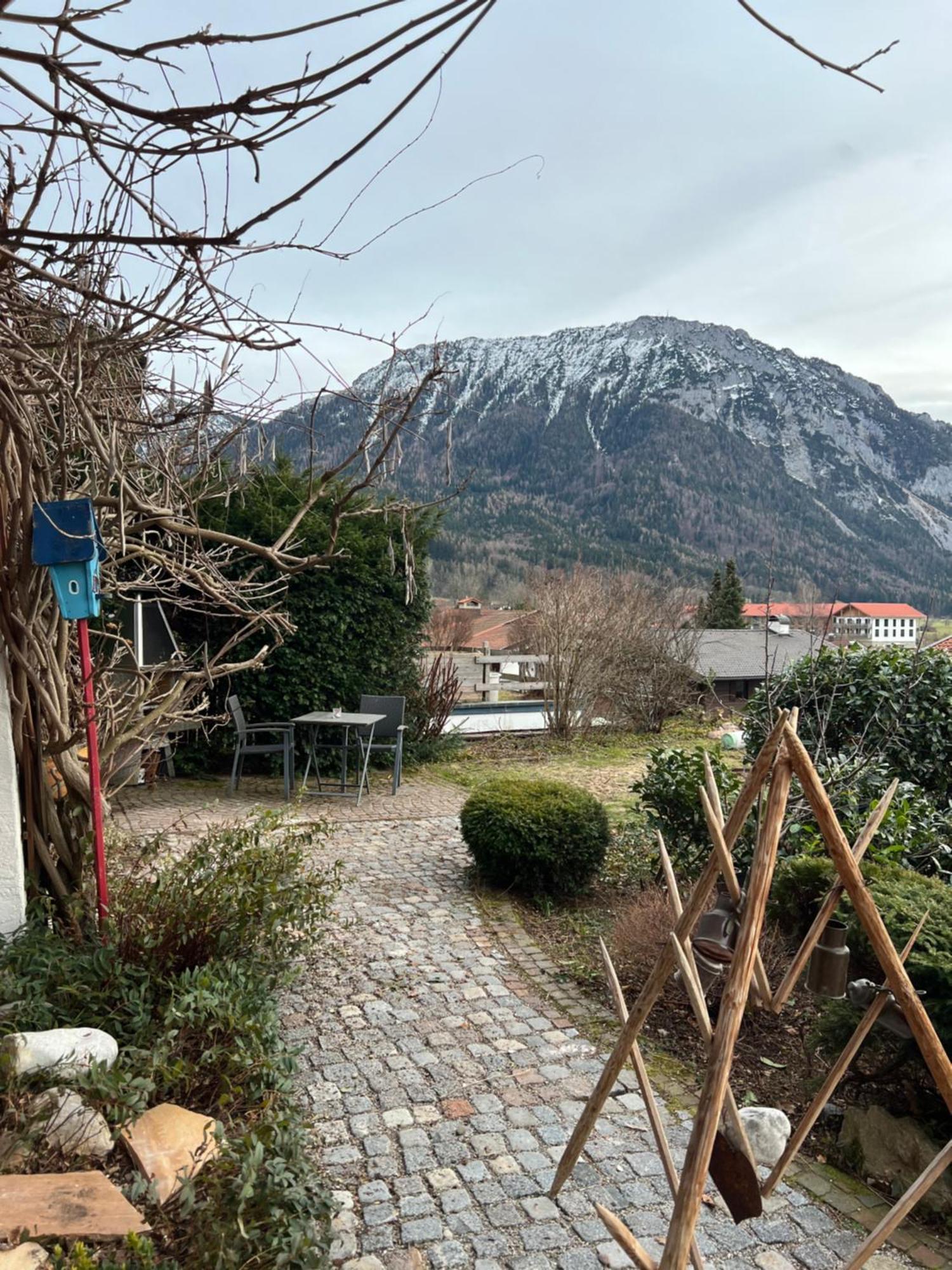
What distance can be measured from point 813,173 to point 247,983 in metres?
3.27

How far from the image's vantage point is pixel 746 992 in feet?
3.93

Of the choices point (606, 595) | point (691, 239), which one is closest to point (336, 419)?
point (691, 239)

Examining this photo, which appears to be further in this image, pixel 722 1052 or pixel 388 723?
pixel 388 723

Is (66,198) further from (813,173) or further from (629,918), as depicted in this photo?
(629,918)

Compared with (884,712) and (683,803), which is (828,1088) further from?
Result: (884,712)

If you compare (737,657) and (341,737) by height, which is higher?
(737,657)

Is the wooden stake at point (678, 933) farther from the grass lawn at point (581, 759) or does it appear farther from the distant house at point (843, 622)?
the grass lawn at point (581, 759)

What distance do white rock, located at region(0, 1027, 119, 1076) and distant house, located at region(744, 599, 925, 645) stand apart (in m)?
3.79

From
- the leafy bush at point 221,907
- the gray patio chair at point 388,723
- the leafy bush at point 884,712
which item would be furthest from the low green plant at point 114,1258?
the gray patio chair at point 388,723

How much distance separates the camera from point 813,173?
221 centimetres

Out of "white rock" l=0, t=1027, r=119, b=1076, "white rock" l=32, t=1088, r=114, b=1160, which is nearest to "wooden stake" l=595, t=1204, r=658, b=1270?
"white rock" l=32, t=1088, r=114, b=1160

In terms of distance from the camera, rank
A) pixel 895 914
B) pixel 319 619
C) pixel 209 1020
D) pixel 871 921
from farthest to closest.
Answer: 1. pixel 319 619
2. pixel 895 914
3. pixel 209 1020
4. pixel 871 921

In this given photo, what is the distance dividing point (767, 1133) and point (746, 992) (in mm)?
2091

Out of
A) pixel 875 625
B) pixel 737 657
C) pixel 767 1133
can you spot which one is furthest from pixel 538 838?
pixel 737 657
